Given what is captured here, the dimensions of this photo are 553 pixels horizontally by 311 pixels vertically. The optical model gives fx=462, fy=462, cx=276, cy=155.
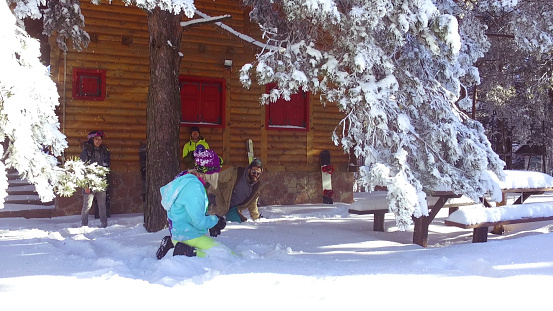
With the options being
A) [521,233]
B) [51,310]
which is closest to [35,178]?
[51,310]

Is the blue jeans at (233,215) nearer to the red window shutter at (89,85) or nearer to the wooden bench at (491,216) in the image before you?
the wooden bench at (491,216)

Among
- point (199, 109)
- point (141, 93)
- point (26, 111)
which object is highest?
point (141, 93)

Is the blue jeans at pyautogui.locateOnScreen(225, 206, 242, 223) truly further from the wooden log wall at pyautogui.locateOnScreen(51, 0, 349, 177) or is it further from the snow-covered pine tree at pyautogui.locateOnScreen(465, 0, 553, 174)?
the snow-covered pine tree at pyautogui.locateOnScreen(465, 0, 553, 174)

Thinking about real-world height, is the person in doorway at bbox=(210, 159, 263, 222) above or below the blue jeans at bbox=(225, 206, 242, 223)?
above

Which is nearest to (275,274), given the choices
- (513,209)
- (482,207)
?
(482,207)

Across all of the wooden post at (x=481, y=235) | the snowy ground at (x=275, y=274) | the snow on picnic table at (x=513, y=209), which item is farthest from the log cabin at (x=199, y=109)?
the wooden post at (x=481, y=235)

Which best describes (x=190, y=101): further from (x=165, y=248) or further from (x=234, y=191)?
(x=165, y=248)

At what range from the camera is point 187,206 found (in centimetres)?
486

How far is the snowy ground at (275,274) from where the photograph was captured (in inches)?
146

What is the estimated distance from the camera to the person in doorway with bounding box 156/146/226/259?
4.85 m

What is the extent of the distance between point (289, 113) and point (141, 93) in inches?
158

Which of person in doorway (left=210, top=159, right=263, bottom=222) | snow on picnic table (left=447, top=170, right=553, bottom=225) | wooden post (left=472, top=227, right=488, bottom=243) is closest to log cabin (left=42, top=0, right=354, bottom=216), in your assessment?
person in doorway (left=210, top=159, right=263, bottom=222)

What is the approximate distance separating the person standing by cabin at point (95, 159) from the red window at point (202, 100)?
2.98 metres

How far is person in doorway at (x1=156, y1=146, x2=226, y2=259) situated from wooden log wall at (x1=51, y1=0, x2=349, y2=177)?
6278 mm
